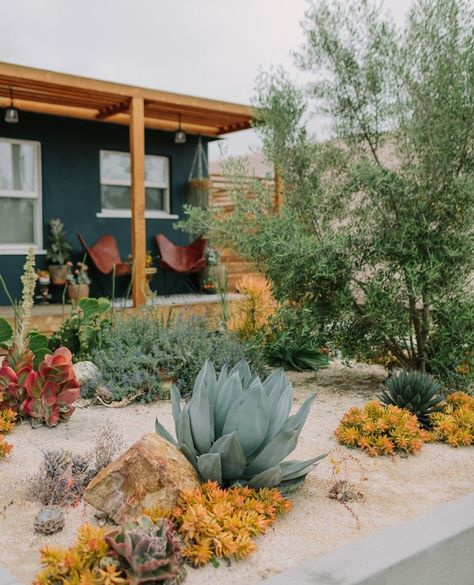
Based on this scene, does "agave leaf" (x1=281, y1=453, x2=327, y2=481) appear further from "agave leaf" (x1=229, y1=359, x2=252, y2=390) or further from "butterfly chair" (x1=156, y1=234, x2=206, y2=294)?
"butterfly chair" (x1=156, y1=234, x2=206, y2=294)

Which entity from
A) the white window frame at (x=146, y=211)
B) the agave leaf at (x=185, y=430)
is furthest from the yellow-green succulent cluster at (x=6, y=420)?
the white window frame at (x=146, y=211)

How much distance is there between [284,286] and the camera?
4711mm

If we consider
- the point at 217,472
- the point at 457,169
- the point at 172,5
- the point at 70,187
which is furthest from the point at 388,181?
the point at 70,187

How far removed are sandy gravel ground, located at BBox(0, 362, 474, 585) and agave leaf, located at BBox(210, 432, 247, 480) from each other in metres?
0.27

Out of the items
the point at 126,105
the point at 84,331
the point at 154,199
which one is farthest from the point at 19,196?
the point at 84,331

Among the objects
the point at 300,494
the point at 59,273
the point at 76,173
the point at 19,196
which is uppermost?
the point at 76,173

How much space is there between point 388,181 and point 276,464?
2512 mm

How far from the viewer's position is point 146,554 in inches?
75.8

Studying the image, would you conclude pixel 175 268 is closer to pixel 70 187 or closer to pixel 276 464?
pixel 70 187

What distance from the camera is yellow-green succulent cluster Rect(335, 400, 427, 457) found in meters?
3.32

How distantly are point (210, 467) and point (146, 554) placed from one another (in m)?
0.63

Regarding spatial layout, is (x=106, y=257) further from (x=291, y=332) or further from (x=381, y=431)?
(x=381, y=431)

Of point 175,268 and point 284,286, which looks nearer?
point 284,286

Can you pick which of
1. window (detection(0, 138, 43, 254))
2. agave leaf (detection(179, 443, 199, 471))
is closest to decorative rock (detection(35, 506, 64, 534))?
agave leaf (detection(179, 443, 199, 471))
